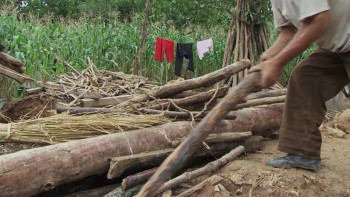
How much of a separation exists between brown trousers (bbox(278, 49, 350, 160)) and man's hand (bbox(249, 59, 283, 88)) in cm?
97

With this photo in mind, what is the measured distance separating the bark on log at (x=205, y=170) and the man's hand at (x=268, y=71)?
3.31 feet

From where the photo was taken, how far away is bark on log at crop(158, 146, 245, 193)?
2.64 m

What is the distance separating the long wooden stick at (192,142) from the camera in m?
1.50

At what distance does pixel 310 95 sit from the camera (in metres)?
3.04

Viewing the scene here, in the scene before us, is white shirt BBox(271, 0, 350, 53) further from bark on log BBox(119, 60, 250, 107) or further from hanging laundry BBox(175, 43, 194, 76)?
hanging laundry BBox(175, 43, 194, 76)

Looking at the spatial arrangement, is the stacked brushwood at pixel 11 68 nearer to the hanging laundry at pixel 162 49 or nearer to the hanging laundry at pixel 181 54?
the hanging laundry at pixel 162 49

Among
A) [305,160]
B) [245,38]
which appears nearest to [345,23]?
[305,160]

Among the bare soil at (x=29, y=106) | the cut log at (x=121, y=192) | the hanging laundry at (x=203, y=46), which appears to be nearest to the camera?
the cut log at (x=121, y=192)

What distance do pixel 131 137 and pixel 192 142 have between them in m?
1.37

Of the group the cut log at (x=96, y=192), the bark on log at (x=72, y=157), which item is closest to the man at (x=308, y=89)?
the bark on log at (x=72, y=157)

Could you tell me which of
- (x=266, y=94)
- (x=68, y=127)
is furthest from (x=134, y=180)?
(x=266, y=94)

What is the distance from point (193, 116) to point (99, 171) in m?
1.02

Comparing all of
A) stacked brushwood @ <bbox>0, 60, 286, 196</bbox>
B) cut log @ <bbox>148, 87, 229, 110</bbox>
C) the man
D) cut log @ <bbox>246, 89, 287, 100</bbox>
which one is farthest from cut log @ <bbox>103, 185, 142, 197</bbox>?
cut log @ <bbox>246, 89, 287, 100</bbox>

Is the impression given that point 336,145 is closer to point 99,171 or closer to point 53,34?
point 99,171
